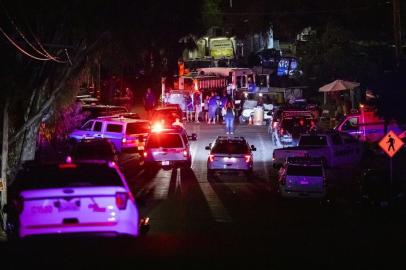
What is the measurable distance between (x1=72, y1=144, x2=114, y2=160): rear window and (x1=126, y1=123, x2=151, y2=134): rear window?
29.6 ft

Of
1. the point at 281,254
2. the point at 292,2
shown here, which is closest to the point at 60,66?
the point at 281,254

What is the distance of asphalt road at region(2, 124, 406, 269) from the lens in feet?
33.2

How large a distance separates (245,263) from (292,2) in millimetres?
61852

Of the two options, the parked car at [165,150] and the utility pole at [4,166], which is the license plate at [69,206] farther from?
the parked car at [165,150]

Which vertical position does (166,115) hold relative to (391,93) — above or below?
above

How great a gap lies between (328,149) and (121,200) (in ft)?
74.9

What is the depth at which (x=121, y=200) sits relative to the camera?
1212 cm

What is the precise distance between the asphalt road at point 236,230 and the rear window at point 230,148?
1171mm

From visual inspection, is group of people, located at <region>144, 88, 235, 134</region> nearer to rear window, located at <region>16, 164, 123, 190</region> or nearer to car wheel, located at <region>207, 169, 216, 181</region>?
car wheel, located at <region>207, 169, 216, 181</region>

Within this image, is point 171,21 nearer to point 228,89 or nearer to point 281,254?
point 281,254

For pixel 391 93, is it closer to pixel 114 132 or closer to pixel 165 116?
pixel 114 132

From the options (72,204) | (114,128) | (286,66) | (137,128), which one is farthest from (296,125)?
(72,204)

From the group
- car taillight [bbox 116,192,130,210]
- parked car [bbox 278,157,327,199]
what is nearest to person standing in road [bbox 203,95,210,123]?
parked car [bbox 278,157,327,199]

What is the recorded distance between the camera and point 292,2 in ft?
229
